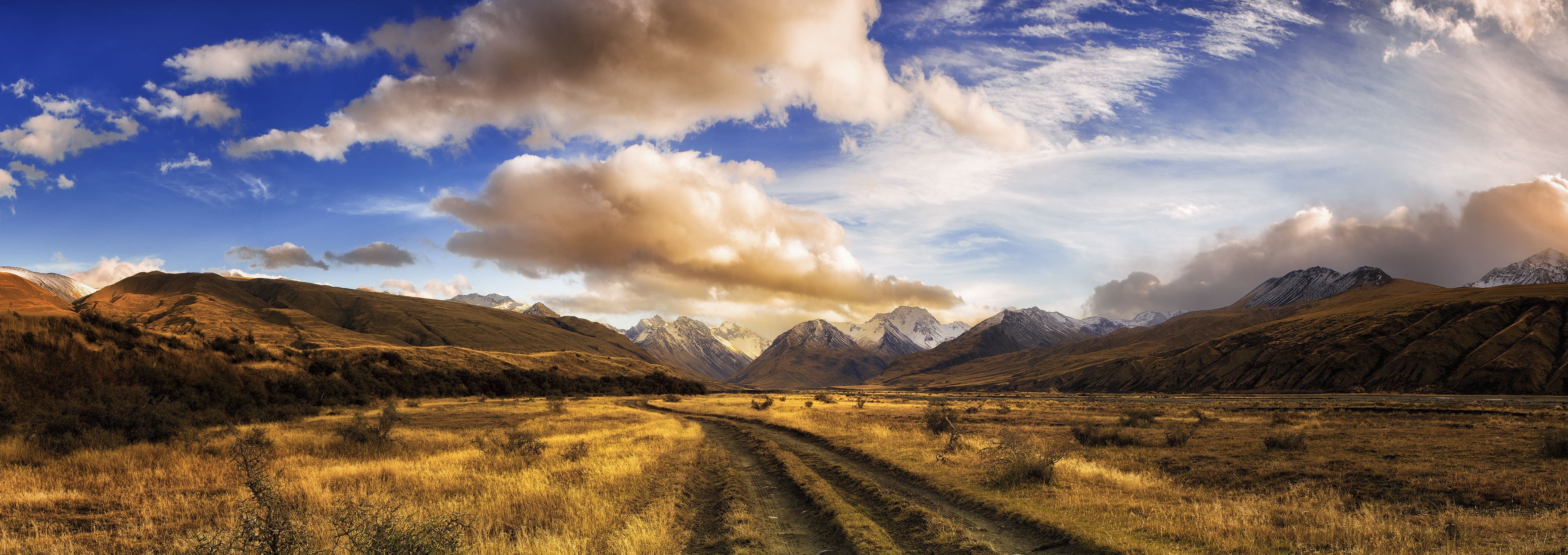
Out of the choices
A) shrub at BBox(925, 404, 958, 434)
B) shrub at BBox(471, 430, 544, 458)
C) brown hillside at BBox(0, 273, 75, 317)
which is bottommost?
shrub at BBox(471, 430, 544, 458)

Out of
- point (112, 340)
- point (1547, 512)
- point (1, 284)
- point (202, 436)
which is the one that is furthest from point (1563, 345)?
point (1, 284)

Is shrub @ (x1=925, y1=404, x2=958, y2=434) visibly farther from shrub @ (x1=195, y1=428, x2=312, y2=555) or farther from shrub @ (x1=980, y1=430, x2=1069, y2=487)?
shrub @ (x1=195, y1=428, x2=312, y2=555)

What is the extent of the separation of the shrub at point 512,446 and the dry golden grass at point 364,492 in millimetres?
548

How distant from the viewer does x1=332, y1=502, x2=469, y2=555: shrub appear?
8570 millimetres

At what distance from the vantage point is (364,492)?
1515 centimetres

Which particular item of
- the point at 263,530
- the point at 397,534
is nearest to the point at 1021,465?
the point at 397,534

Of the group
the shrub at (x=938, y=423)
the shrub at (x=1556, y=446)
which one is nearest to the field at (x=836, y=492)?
the shrub at (x=1556, y=446)

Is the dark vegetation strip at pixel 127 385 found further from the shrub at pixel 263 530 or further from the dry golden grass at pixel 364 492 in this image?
the shrub at pixel 263 530

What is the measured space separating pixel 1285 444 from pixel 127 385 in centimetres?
4841

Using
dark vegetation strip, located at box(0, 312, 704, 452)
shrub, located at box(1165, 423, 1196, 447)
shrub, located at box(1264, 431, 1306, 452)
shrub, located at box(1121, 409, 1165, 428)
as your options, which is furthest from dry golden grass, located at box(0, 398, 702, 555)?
shrub, located at box(1121, 409, 1165, 428)

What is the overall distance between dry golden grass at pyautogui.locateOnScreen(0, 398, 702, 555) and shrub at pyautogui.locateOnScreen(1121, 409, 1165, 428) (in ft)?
91.3

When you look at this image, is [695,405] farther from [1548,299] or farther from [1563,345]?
[1548,299]

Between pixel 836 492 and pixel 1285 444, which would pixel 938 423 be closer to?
pixel 1285 444

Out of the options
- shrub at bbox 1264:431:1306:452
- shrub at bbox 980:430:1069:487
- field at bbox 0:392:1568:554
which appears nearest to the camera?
field at bbox 0:392:1568:554
